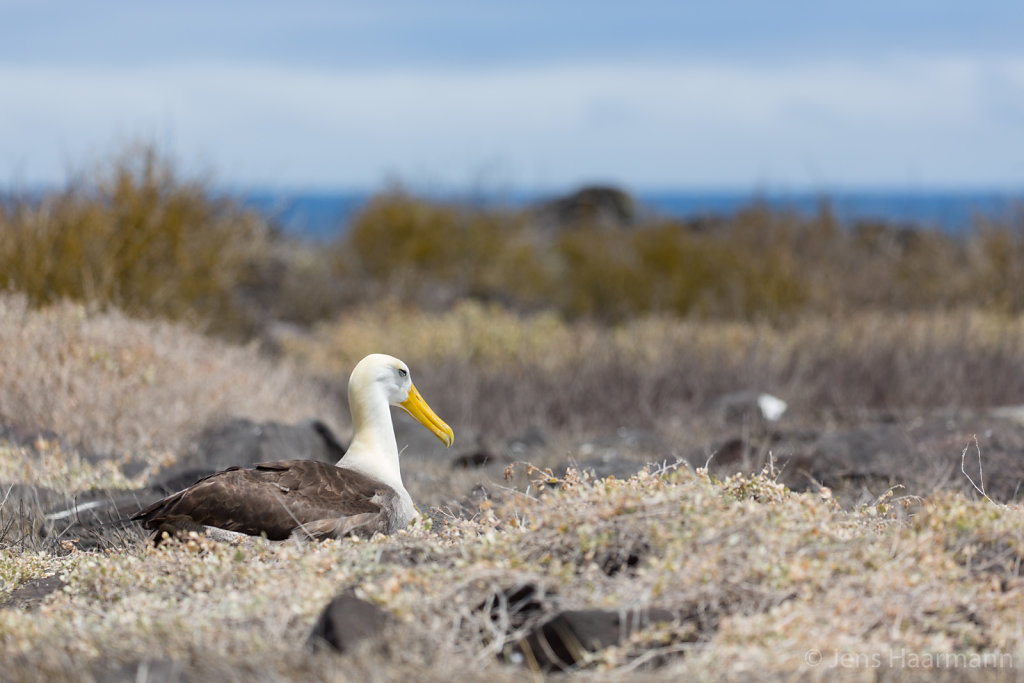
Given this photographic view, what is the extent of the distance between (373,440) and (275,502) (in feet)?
2.29

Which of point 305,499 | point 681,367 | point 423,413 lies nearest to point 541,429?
point 681,367

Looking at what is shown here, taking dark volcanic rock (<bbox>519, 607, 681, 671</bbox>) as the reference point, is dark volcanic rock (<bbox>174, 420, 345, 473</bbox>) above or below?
below

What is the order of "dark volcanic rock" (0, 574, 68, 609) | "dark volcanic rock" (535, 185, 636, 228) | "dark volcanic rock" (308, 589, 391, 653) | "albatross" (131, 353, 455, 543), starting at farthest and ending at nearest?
"dark volcanic rock" (535, 185, 636, 228) → "albatross" (131, 353, 455, 543) → "dark volcanic rock" (0, 574, 68, 609) → "dark volcanic rock" (308, 589, 391, 653)

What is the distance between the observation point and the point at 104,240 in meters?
12.2

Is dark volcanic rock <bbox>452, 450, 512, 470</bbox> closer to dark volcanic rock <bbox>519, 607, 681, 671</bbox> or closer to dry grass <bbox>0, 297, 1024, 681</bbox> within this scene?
dry grass <bbox>0, 297, 1024, 681</bbox>

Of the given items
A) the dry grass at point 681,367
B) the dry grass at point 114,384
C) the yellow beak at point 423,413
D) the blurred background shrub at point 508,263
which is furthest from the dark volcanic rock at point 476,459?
the blurred background shrub at point 508,263

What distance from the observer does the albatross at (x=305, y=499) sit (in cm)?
471

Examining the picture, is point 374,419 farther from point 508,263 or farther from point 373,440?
point 508,263

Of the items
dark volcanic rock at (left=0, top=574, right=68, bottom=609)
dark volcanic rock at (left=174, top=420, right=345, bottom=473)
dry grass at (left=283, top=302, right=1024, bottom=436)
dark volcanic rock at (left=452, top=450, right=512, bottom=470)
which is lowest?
dry grass at (left=283, top=302, right=1024, bottom=436)

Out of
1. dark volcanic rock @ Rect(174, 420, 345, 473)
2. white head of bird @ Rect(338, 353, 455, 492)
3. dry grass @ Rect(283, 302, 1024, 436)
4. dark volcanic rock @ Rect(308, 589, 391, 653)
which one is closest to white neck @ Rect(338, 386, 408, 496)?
white head of bird @ Rect(338, 353, 455, 492)

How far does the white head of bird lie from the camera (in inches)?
208

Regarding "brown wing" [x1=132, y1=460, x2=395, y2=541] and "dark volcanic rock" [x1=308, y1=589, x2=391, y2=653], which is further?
"brown wing" [x1=132, y1=460, x2=395, y2=541]

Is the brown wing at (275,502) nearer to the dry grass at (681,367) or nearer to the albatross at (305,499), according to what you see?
the albatross at (305,499)

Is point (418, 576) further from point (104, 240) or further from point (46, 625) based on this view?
point (104, 240)
